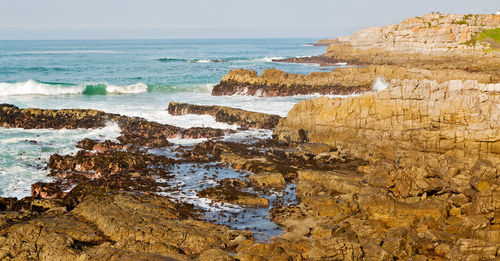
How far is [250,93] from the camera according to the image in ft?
169

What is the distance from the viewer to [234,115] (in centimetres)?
3509

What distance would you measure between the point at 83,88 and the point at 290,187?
139 ft

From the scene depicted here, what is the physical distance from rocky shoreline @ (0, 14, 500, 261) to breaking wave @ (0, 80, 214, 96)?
19.3 metres

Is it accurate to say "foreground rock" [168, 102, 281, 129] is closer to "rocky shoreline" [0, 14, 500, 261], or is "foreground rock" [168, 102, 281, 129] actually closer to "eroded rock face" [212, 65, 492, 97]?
"rocky shoreline" [0, 14, 500, 261]

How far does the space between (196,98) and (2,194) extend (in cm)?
3210

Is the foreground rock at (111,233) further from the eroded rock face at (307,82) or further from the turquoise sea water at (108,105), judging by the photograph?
the eroded rock face at (307,82)

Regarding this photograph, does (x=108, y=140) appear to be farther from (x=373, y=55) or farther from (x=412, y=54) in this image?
(x=373, y=55)

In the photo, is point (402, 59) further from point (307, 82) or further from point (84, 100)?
point (84, 100)

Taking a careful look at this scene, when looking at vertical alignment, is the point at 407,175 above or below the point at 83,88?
below

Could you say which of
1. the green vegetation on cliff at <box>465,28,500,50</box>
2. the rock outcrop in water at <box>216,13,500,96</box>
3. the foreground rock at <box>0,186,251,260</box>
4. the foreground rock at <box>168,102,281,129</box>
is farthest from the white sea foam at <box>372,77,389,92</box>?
the foreground rock at <box>0,186,251,260</box>

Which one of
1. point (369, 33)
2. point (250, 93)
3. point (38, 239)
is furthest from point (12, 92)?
point (369, 33)

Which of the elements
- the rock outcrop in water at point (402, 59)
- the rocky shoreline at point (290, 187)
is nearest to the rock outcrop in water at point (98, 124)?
the rocky shoreline at point (290, 187)

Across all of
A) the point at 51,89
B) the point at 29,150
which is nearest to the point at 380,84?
the point at 29,150

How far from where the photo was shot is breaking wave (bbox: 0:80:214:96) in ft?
174
